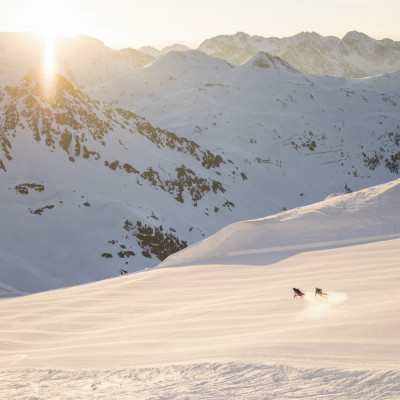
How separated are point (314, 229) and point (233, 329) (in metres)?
9.35

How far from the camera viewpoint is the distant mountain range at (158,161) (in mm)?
34219

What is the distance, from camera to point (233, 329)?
7.37 m

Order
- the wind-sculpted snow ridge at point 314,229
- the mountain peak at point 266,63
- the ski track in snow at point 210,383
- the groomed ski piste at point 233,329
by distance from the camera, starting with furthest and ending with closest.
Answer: the mountain peak at point 266,63 → the wind-sculpted snow ridge at point 314,229 → the groomed ski piste at point 233,329 → the ski track in snow at point 210,383

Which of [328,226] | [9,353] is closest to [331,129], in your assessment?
[328,226]

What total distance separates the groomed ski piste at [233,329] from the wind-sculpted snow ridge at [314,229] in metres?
0.08

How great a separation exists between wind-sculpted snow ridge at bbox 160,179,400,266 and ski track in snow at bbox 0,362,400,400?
30.6 ft

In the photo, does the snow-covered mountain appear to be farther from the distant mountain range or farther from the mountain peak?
the mountain peak

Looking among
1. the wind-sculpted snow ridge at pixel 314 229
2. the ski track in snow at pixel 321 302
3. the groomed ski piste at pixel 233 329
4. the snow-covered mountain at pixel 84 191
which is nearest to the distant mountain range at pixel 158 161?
the snow-covered mountain at pixel 84 191

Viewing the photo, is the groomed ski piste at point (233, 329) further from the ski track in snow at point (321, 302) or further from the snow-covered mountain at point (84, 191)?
the snow-covered mountain at point (84, 191)

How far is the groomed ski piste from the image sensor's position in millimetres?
5117

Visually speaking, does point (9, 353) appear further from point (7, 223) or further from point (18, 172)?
point (18, 172)

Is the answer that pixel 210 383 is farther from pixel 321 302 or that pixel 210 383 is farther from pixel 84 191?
pixel 84 191

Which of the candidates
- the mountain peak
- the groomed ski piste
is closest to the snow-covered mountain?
the groomed ski piste

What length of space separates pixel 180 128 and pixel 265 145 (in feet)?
54.6
